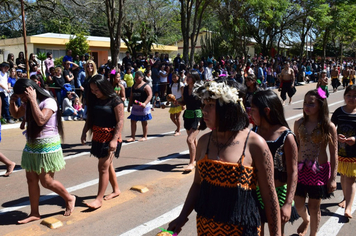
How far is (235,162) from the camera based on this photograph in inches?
103

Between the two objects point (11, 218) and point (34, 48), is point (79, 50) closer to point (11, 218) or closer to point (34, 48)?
point (34, 48)

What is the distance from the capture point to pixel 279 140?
3.30 metres

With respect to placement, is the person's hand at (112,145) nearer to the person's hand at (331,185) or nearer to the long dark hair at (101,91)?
the long dark hair at (101,91)

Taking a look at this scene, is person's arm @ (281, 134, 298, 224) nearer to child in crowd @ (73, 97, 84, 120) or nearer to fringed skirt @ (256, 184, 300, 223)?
fringed skirt @ (256, 184, 300, 223)

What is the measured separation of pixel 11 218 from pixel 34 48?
2610cm

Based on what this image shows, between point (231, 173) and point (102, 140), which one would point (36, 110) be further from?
point (231, 173)

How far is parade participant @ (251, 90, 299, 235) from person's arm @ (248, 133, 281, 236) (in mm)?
495

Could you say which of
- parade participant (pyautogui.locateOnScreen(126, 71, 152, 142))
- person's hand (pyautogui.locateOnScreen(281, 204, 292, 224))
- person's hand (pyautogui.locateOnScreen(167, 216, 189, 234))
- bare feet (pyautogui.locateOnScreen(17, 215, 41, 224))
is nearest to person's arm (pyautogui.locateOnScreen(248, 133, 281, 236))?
person's hand (pyautogui.locateOnScreen(281, 204, 292, 224))

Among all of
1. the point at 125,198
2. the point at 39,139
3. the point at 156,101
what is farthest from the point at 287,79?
the point at 39,139

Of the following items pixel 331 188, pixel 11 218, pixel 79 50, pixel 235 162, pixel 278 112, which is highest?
pixel 79 50

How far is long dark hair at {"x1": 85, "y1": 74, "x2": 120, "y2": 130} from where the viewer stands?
5199 millimetres

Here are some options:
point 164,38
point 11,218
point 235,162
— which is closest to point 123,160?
point 11,218

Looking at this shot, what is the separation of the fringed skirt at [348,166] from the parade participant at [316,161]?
94 cm

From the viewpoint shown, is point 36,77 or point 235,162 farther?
point 36,77
